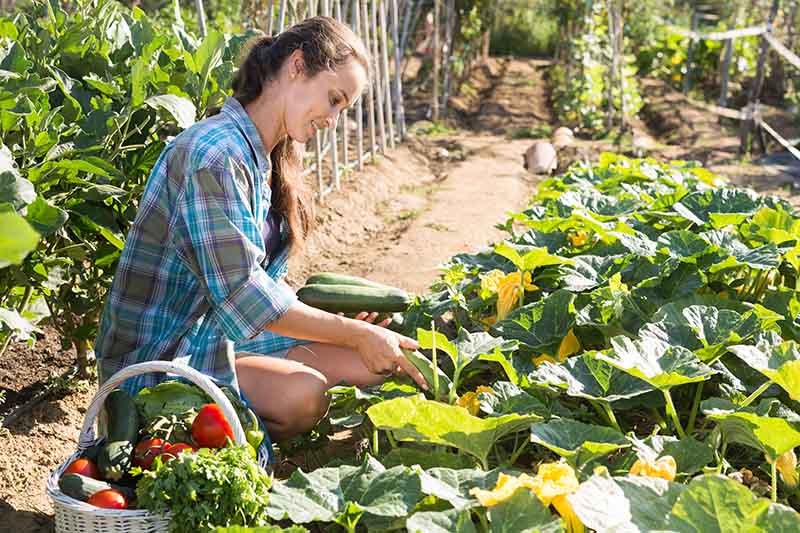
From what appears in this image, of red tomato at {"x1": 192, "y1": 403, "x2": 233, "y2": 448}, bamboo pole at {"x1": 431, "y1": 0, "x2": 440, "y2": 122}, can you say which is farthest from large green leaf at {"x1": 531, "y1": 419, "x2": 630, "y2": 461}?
bamboo pole at {"x1": 431, "y1": 0, "x2": 440, "y2": 122}

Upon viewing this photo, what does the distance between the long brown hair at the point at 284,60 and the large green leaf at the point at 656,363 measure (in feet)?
3.75

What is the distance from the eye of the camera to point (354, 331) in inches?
110

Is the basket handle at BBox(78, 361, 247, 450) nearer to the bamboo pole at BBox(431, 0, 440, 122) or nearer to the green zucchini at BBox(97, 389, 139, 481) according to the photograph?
the green zucchini at BBox(97, 389, 139, 481)

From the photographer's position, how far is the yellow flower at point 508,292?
11.4 feet

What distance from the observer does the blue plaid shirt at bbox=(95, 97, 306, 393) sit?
2.72 metres

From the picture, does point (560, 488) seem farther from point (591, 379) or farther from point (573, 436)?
point (591, 379)

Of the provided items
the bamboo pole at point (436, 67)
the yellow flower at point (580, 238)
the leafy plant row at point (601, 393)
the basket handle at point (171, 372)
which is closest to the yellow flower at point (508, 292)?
the leafy plant row at point (601, 393)

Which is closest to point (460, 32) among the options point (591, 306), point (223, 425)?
point (591, 306)

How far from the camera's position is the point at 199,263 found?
2.74 m

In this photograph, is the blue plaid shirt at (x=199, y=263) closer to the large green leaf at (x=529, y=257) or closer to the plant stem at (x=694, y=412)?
the large green leaf at (x=529, y=257)

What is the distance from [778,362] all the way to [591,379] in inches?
18.7

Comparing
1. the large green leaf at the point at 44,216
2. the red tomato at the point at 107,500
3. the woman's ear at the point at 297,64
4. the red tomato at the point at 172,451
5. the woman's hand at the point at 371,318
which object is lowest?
the woman's hand at the point at 371,318

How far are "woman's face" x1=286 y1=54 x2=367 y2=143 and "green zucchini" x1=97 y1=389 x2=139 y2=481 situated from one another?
0.92m

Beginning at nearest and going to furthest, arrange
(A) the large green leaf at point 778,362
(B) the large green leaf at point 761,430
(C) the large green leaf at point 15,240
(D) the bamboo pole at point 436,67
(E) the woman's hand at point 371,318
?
1. (C) the large green leaf at point 15,240
2. (B) the large green leaf at point 761,430
3. (A) the large green leaf at point 778,362
4. (E) the woman's hand at point 371,318
5. (D) the bamboo pole at point 436,67
